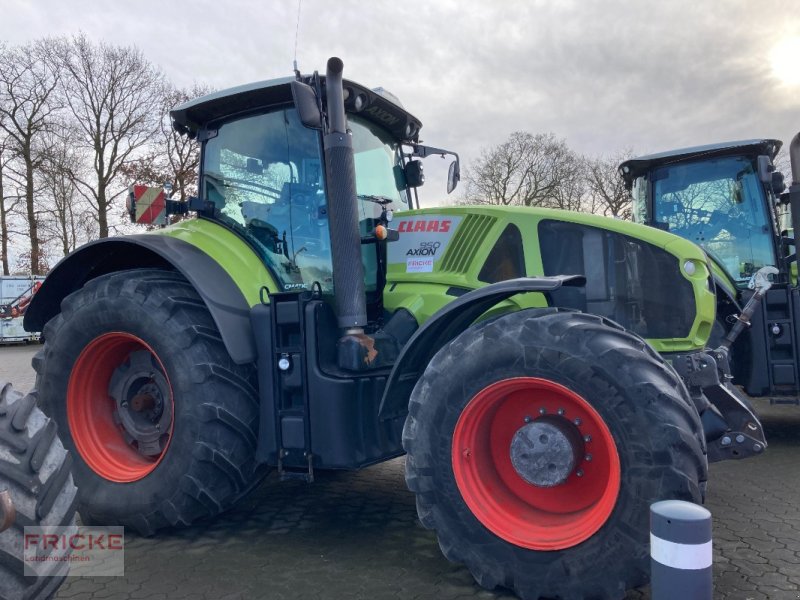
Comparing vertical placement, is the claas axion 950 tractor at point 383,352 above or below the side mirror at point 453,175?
below

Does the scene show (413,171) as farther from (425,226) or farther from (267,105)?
(267,105)

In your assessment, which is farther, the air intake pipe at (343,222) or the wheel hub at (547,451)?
the air intake pipe at (343,222)

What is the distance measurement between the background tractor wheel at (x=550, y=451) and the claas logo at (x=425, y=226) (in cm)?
104

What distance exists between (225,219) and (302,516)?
194 centimetres

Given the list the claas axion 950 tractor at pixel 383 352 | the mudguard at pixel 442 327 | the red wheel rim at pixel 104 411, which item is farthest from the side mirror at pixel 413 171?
the red wheel rim at pixel 104 411

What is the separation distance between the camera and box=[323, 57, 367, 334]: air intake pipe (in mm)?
3598

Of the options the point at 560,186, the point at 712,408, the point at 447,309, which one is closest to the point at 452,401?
the point at 447,309

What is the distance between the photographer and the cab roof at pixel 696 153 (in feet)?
21.6

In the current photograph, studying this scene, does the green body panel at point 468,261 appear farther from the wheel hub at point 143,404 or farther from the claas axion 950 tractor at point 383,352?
the wheel hub at point 143,404

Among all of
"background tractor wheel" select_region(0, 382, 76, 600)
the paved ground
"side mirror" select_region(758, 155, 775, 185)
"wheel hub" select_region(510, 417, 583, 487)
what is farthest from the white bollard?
"side mirror" select_region(758, 155, 775, 185)

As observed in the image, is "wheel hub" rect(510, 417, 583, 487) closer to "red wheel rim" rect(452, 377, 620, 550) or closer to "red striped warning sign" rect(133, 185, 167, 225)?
"red wheel rim" rect(452, 377, 620, 550)

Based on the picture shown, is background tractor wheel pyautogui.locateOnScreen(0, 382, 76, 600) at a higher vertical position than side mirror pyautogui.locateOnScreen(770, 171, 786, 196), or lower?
lower

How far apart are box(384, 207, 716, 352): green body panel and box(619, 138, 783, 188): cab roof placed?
11.7ft

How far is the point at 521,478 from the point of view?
3.05 metres
